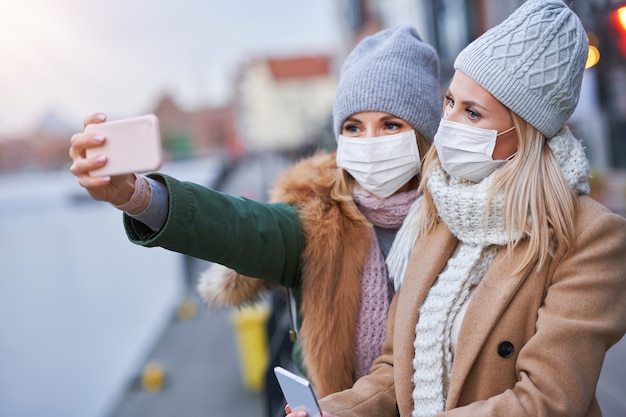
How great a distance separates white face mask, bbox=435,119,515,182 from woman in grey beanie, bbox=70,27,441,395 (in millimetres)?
375

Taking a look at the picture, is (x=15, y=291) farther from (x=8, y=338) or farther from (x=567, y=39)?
(x=567, y=39)

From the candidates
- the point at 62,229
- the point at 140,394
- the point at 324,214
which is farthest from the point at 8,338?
the point at 62,229

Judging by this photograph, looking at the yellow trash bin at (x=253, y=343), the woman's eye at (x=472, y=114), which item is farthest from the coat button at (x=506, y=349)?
the yellow trash bin at (x=253, y=343)

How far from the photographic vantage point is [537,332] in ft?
5.11

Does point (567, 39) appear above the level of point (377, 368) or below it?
above

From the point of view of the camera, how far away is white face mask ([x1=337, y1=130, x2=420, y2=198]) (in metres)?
2.16

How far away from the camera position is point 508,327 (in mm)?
1621

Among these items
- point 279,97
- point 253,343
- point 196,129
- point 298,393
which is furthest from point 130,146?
point 196,129

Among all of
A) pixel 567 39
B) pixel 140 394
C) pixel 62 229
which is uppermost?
pixel 567 39

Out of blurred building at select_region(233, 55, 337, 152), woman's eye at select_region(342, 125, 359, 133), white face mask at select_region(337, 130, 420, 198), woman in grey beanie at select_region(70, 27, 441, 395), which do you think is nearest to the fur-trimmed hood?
woman in grey beanie at select_region(70, 27, 441, 395)

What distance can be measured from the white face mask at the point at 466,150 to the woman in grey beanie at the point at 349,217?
1.23ft

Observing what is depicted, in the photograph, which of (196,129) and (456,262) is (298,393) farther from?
(196,129)

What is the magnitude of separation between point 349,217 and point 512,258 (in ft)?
2.27

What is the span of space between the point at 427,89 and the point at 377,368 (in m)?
1.05
